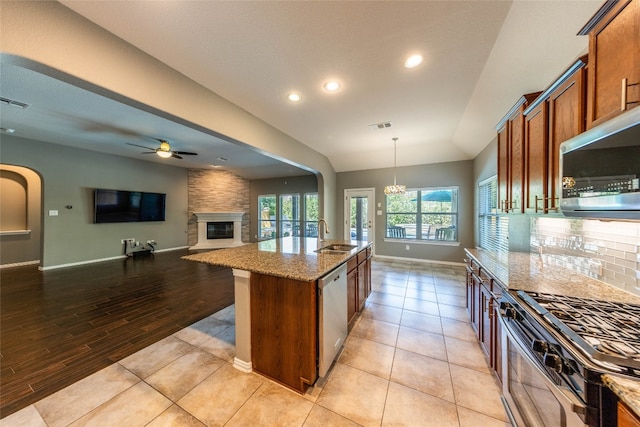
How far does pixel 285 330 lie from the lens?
5.72 ft

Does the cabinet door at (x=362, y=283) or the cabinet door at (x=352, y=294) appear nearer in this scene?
the cabinet door at (x=352, y=294)

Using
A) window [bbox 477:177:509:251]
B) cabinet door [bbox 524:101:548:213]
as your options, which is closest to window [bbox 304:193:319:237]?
window [bbox 477:177:509:251]

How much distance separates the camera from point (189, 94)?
2.36 m

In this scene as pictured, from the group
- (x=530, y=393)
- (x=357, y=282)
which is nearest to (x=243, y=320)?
(x=357, y=282)

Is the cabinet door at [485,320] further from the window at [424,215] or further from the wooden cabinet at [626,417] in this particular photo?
the window at [424,215]

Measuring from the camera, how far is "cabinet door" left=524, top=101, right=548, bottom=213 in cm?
165

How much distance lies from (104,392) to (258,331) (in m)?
1.20

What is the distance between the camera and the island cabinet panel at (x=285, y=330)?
1.66 meters

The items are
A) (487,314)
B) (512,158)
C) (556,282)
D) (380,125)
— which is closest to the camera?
(556,282)

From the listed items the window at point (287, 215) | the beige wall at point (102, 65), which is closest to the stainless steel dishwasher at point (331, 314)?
the beige wall at point (102, 65)

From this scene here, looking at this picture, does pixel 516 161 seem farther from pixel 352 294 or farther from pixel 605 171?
pixel 352 294

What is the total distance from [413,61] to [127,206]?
24.9 ft

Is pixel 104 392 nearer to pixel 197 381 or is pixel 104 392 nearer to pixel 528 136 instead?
pixel 197 381

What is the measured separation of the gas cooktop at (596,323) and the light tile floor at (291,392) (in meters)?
0.92
